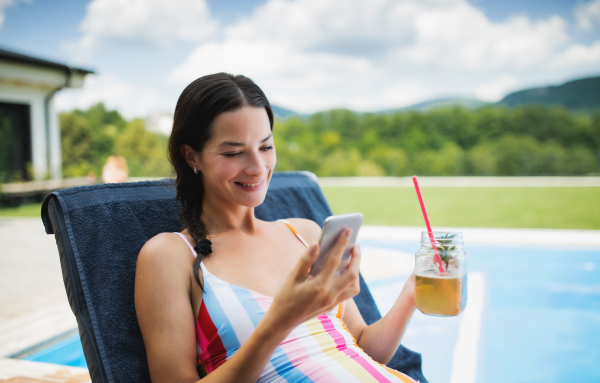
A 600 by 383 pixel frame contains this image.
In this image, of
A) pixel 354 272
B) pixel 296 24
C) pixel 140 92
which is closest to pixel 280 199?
pixel 354 272

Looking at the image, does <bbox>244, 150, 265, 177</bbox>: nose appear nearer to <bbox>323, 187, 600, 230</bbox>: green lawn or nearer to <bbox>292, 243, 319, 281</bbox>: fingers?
<bbox>292, 243, 319, 281</bbox>: fingers

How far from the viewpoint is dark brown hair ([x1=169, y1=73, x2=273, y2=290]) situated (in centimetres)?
115

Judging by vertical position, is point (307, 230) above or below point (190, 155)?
below

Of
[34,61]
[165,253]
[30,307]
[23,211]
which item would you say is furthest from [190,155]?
[34,61]

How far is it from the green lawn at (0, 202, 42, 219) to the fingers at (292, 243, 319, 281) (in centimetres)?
913

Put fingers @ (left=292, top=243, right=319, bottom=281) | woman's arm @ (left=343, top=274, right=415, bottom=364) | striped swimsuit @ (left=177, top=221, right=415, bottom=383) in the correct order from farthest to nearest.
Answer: woman's arm @ (left=343, top=274, right=415, bottom=364)
striped swimsuit @ (left=177, top=221, right=415, bottom=383)
fingers @ (left=292, top=243, right=319, bottom=281)

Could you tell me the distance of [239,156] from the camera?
45.9 inches

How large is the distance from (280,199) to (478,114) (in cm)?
2433

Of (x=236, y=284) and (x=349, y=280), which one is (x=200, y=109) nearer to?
(x=236, y=284)

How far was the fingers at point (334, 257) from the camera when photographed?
789mm

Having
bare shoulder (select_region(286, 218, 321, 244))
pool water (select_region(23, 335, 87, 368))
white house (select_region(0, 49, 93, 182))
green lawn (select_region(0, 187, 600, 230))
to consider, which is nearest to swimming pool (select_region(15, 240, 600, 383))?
pool water (select_region(23, 335, 87, 368))

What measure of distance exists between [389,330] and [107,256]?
0.85 metres

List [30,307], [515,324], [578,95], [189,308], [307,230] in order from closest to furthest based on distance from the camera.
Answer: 1. [189,308]
2. [307,230]
3. [30,307]
4. [515,324]
5. [578,95]

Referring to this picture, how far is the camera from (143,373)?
116 cm
